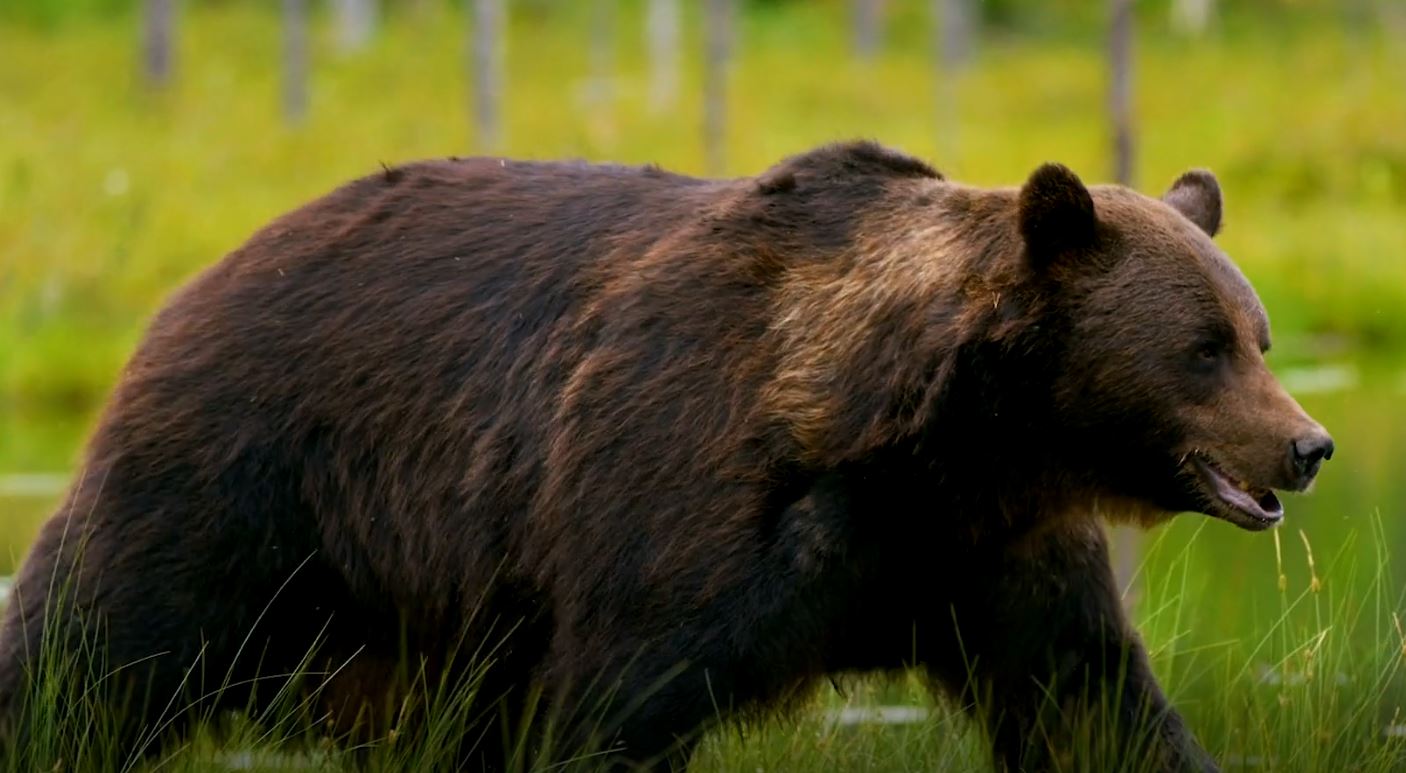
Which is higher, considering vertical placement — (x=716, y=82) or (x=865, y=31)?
(x=716, y=82)

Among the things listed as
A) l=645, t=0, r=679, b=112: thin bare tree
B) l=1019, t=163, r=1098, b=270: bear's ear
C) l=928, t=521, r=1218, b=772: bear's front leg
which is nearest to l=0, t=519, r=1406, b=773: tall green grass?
l=928, t=521, r=1218, b=772: bear's front leg

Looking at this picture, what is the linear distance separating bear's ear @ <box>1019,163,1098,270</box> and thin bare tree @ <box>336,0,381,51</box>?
144ft

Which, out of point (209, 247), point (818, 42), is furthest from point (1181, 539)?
point (818, 42)

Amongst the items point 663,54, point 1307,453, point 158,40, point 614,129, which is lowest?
point 663,54

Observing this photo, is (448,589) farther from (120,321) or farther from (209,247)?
(209,247)

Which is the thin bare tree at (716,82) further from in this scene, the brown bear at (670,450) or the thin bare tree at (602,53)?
the brown bear at (670,450)

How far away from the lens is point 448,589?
5.13 m

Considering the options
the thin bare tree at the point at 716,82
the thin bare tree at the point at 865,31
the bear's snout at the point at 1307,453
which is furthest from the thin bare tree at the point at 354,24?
the bear's snout at the point at 1307,453

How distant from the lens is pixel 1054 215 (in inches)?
179

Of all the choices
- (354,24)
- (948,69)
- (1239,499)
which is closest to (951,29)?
(948,69)

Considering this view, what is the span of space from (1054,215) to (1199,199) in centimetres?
70

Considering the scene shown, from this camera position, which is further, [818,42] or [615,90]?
[818,42]

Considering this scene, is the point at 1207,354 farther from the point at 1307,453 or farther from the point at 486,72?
the point at 486,72

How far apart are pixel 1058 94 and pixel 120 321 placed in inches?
1067
